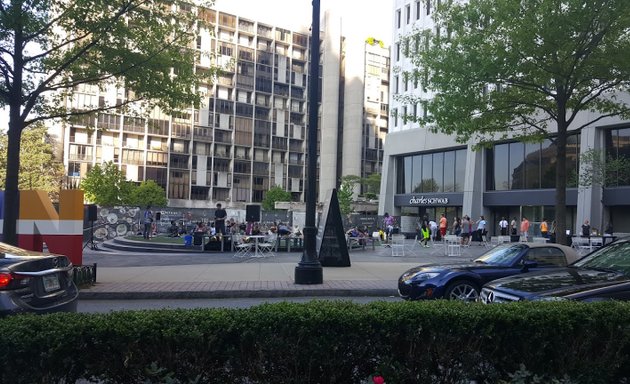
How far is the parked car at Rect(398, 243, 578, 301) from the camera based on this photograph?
9328 millimetres

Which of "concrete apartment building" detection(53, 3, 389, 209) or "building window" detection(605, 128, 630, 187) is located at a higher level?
"concrete apartment building" detection(53, 3, 389, 209)

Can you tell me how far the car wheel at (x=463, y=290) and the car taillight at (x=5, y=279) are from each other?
6864mm

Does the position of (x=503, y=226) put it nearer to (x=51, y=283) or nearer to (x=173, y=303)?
(x=173, y=303)

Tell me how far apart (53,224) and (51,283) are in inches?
309

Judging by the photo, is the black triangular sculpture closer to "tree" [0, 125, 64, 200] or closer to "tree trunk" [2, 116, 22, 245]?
"tree trunk" [2, 116, 22, 245]

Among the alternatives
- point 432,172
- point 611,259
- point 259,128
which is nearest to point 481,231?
point 432,172

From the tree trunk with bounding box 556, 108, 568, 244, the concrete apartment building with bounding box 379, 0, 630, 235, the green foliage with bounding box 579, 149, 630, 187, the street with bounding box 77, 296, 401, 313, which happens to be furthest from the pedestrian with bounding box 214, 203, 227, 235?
the green foliage with bounding box 579, 149, 630, 187

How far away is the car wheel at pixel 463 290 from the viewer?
9320mm

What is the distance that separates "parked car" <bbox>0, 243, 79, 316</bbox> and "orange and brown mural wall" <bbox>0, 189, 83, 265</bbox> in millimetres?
6993

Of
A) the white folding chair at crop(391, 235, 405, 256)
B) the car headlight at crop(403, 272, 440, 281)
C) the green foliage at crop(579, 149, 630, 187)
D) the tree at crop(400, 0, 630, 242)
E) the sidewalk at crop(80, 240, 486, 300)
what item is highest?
the tree at crop(400, 0, 630, 242)

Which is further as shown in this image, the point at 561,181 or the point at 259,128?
the point at 259,128

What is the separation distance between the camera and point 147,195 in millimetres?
76438

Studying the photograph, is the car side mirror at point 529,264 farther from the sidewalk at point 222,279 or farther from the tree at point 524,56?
the tree at point 524,56

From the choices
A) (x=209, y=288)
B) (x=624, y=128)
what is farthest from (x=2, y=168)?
(x=624, y=128)
